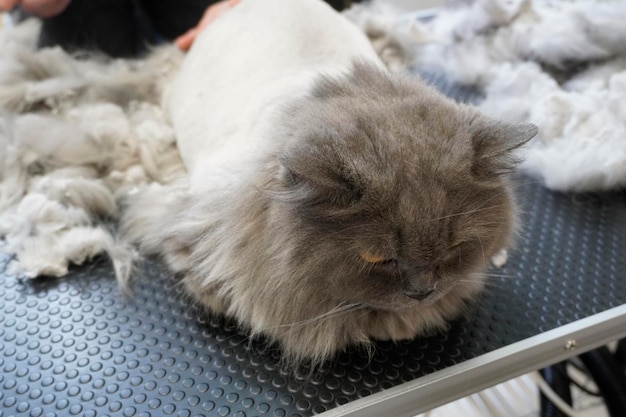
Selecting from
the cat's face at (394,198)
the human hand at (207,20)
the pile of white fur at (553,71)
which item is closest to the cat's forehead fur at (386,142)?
the cat's face at (394,198)

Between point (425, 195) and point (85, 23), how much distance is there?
4.06ft

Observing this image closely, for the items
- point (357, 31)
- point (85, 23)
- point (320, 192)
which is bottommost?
point (85, 23)

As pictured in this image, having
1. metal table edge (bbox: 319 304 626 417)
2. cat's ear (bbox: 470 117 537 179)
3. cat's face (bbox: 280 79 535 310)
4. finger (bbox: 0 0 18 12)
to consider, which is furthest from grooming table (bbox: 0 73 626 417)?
finger (bbox: 0 0 18 12)

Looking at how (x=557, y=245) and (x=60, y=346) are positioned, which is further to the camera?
(x=557, y=245)

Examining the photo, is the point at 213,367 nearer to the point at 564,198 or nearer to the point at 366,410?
the point at 366,410

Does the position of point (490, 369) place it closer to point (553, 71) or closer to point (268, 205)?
point (268, 205)

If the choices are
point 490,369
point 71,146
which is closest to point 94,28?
point 71,146

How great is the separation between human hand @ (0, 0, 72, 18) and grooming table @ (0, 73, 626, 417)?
26.6 inches

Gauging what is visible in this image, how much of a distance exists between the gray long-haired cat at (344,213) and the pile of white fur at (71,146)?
0.18m

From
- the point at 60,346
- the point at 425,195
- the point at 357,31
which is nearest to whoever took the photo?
the point at 425,195

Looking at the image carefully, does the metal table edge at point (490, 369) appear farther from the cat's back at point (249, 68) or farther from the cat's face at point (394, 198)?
the cat's back at point (249, 68)

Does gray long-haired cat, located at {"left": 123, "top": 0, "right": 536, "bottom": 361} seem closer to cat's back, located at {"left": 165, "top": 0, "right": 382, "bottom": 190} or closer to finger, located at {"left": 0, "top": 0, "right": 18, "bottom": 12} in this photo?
cat's back, located at {"left": 165, "top": 0, "right": 382, "bottom": 190}

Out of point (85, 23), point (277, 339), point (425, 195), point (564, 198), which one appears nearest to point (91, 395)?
point (277, 339)

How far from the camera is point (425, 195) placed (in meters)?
0.67
